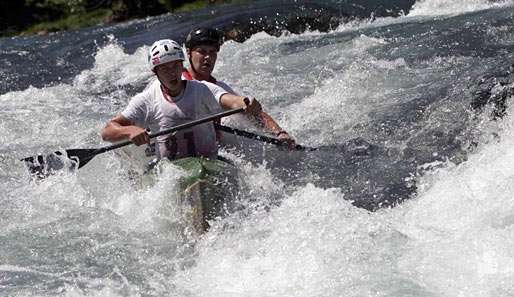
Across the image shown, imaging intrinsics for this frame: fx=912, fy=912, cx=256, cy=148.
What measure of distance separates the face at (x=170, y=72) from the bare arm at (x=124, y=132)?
0.50 m

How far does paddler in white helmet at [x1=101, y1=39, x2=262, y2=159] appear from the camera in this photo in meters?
8.00

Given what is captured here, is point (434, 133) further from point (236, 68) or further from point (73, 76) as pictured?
point (73, 76)

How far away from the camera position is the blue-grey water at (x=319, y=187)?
239 inches

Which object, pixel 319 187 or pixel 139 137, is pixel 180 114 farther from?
pixel 319 187

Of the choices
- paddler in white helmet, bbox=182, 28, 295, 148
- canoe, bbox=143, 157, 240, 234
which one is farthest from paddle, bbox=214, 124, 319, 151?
canoe, bbox=143, 157, 240, 234

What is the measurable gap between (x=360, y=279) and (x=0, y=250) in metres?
3.09

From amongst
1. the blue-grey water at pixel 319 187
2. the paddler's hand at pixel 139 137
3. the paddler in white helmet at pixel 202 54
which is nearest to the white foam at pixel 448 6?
the blue-grey water at pixel 319 187

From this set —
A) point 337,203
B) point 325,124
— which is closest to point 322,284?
point 337,203

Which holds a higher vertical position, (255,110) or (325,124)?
(255,110)

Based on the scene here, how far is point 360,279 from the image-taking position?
5.76m

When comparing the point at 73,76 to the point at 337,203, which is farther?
the point at 73,76

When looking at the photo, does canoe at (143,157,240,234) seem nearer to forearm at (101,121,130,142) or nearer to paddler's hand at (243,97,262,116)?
forearm at (101,121,130,142)

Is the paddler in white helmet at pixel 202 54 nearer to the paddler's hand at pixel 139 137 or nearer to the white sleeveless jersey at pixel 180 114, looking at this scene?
the white sleeveless jersey at pixel 180 114

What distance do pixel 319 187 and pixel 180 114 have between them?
1622 mm
